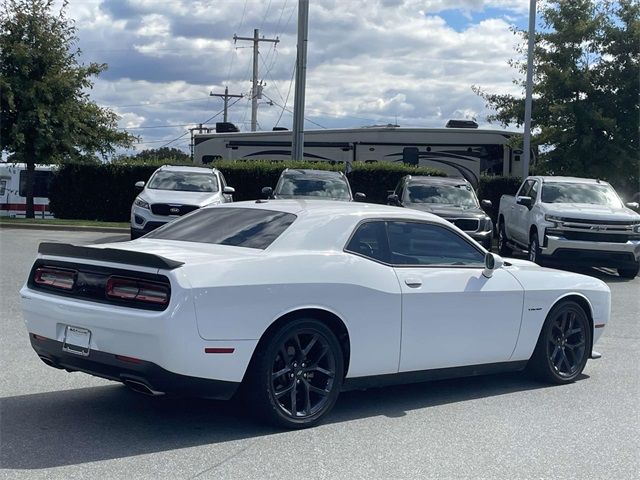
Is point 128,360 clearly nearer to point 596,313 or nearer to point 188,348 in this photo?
point 188,348

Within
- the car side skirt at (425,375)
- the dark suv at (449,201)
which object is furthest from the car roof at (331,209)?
the dark suv at (449,201)

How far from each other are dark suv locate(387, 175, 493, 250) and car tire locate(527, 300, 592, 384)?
939 cm

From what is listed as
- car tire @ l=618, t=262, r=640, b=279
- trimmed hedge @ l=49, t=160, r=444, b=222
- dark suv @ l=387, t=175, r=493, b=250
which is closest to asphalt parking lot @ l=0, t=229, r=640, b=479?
car tire @ l=618, t=262, r=640, b=279

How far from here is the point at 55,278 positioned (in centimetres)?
607

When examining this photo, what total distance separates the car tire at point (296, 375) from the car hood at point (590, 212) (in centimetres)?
1144

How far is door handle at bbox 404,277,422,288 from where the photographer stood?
6477mm

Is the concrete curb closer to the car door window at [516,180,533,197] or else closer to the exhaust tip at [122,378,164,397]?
the car door window at [516,180,533,197]

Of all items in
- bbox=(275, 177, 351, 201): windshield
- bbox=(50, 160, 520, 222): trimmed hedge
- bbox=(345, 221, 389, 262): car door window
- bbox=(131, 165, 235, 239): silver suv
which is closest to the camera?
bbox=(345, 221, 389, 262): car door window

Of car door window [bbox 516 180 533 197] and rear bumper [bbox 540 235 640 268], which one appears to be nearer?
rear bumper [bbox 540 235 640 268]

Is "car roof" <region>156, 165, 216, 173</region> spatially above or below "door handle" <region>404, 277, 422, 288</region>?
above

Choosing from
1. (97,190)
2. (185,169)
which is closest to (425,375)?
(185,169)

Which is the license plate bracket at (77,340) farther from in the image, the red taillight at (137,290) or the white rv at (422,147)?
the white rv at (422,147)

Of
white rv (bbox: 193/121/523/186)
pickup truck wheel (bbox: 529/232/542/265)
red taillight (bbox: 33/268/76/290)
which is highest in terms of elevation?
white rv (bbox: 193/121/523/186)

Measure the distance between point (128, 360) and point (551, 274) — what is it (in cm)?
393
